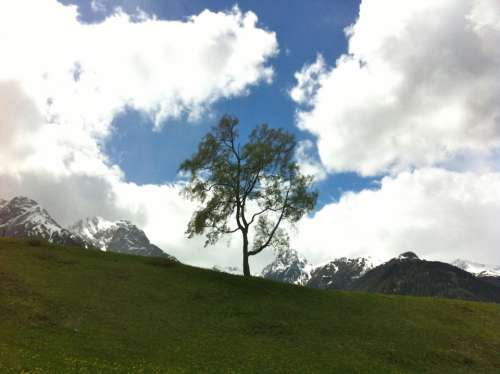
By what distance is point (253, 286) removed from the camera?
50812 mm

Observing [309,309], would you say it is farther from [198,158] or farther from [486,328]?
[198,158]

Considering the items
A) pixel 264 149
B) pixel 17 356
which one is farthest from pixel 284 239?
pixel 17 356

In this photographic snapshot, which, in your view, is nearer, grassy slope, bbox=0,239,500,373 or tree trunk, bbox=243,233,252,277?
grassy slope, bbox=0,239,500,373

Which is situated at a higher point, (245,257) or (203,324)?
(245,257)

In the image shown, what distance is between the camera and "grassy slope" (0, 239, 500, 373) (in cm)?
2786

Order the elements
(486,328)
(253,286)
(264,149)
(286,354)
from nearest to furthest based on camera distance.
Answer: (286,354), (486,328), (253,286), (264,149)

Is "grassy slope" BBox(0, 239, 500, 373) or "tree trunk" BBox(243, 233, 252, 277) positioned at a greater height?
"tree trunk" BBox(243, 233, 252, 277)

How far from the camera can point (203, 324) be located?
3612 centimetres

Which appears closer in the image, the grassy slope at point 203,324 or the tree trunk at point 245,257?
the grassy slope at point 203,324

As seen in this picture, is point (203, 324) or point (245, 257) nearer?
point (203, 324)

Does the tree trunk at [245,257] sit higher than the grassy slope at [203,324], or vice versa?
the tree trunk at [245,257]

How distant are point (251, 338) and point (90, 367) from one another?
47.0 ft

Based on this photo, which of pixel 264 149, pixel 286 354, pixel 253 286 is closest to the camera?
pixel 286 354

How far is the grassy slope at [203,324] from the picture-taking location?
2786 centimetres
